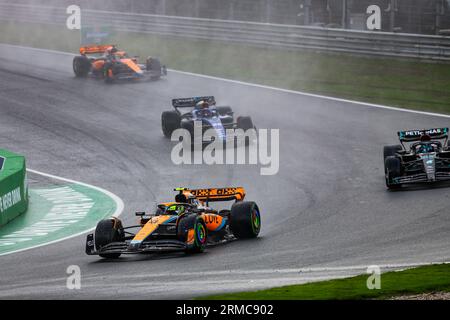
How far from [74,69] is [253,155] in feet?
44.1

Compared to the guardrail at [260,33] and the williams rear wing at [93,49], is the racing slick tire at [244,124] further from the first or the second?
the williams rear wing at [93,49]

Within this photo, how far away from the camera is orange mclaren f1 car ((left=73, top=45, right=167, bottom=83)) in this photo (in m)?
34.9

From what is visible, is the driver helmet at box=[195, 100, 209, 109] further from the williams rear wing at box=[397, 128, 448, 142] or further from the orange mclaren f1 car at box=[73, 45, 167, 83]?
the orange mclaren f1 car at box=[73, 45, 167, 83]

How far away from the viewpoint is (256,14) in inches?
1597

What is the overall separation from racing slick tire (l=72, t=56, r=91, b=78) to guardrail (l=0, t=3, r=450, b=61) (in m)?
6.22

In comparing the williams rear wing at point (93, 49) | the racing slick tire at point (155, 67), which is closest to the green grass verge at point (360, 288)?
the racing slick tire at point (155, 67)

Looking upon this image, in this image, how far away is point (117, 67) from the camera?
115 ft

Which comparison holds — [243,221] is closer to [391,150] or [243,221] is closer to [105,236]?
[105,236]

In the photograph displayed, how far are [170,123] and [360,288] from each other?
50.5 ft

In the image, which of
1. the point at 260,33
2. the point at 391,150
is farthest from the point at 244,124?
the point at 260,33

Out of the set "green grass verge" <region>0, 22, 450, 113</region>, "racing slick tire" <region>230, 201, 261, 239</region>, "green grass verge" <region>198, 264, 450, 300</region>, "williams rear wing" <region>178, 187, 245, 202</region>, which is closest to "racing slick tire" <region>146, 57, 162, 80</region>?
"green grass verge" <region>0, 22, 450, 113</region>

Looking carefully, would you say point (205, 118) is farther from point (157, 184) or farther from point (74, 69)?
point (74, 69)

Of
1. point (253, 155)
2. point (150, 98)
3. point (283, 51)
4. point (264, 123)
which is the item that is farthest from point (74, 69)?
point (253, 155)
